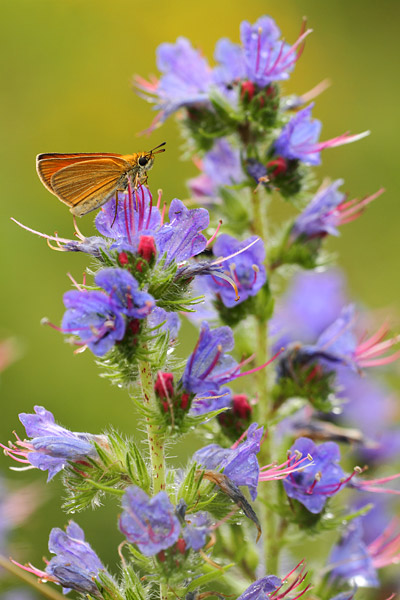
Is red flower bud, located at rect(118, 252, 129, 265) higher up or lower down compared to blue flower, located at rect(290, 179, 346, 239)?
higher up

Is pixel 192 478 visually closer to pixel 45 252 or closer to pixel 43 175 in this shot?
pixel 43 175

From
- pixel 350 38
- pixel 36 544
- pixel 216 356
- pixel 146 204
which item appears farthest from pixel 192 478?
pixel 350 38

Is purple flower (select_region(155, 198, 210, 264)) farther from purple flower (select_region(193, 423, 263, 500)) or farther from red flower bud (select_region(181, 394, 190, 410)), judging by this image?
purple flower (select_region(193, 423, 263, 500))

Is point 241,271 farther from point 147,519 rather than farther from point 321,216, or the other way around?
point 147,519

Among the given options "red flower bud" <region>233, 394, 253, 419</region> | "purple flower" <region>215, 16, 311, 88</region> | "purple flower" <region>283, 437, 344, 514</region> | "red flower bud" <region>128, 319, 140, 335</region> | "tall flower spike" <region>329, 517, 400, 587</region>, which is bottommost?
"tall flower spike" <region>329, 517, 400, 587</region>

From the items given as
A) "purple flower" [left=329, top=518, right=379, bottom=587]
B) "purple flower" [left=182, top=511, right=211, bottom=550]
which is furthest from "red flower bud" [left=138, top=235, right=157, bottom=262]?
"purple flower" [left=329, top=518, right=379, bottom=587]

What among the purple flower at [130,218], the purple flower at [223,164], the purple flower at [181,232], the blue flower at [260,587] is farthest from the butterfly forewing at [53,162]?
the blue flower at [260,587]
